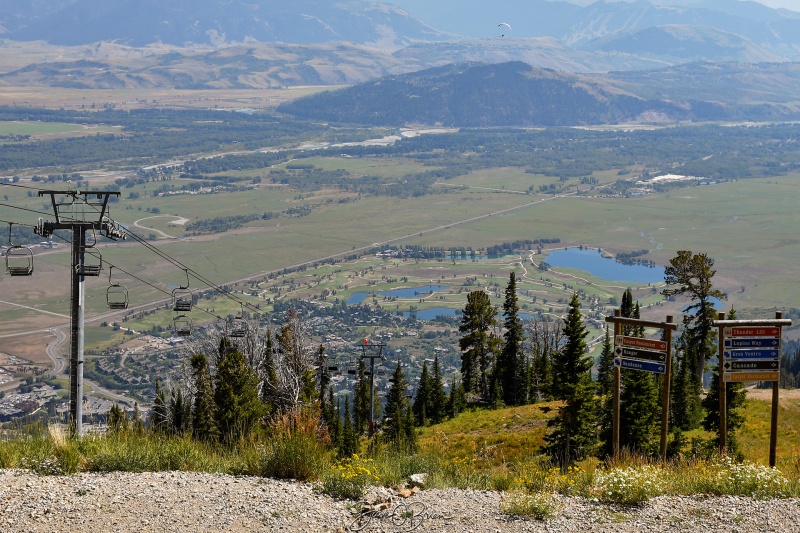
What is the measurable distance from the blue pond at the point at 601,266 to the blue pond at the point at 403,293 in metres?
19.9

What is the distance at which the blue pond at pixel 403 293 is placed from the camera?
10303 centimetres

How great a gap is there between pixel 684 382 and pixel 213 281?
8664cm

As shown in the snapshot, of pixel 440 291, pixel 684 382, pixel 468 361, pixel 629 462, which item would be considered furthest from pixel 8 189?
pixel 629 462

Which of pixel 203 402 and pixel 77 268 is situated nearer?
pixel 77 268

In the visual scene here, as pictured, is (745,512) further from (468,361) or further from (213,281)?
(213,281)

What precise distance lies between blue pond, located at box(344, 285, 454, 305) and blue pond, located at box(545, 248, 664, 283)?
19910mm

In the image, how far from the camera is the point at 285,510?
35.3ft

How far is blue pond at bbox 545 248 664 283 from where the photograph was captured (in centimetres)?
11138

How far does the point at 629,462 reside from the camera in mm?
13367

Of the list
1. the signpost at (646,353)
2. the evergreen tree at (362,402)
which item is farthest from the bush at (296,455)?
the evergreen tree at (362,402)

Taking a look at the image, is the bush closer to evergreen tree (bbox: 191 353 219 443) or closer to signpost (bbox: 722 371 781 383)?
signpost (bbox: 722 371 781 383)

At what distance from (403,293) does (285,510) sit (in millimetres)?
95267

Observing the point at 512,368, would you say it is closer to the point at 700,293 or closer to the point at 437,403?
the point at 437,403

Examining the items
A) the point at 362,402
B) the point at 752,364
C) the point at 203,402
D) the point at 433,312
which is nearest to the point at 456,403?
the point at 362,402
